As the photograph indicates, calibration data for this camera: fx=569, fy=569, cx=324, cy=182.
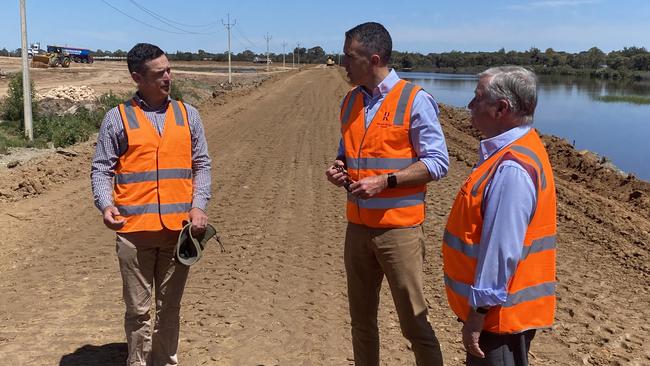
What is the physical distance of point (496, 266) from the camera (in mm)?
2092

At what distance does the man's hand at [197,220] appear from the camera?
3.25 metres

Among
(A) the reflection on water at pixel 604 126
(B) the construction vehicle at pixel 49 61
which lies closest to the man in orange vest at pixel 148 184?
(A) the reflection on water at pixel 604 126

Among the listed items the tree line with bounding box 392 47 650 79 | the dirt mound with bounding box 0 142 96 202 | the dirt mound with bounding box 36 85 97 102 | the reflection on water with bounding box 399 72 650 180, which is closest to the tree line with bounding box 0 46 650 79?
the tree line with bounding box 392 47 650 79

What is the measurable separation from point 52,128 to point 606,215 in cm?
1293

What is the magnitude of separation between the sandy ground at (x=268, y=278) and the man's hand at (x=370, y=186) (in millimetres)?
1628

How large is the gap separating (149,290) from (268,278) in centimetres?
230

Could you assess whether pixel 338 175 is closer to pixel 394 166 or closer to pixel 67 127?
Result: pixel 394 166

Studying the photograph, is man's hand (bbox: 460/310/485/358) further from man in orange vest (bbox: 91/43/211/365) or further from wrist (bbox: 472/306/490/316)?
man in orange vest (bbox: 91/43/211/365)

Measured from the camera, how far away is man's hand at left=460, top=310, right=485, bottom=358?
2180mm

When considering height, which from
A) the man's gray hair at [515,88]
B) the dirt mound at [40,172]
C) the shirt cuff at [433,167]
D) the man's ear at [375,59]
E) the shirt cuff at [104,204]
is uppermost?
the man's ear at [375,59]

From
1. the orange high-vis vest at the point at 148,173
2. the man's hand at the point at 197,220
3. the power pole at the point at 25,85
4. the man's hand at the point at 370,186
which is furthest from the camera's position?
the power pole at the point at 25,85

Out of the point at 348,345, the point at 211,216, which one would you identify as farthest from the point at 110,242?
the point at 348,345

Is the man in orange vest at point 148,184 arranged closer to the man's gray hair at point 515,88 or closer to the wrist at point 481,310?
the wrist at point 481,310

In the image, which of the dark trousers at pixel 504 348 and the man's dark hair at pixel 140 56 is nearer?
the dark trousers at pixel 504 348
